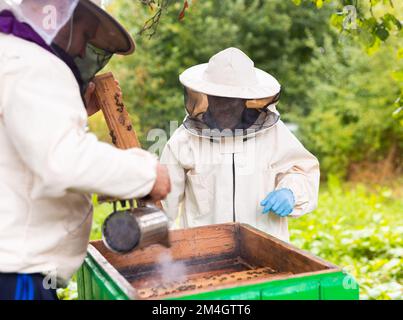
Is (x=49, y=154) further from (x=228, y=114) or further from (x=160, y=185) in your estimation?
(x=228, y=114)

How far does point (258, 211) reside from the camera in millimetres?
2607

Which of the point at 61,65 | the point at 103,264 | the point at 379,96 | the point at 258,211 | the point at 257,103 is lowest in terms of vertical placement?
the point at 379,96

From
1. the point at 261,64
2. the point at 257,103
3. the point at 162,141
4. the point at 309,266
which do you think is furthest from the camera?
the point at 261,64

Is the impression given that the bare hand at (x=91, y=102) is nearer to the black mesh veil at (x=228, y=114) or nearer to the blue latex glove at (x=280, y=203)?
the black mesh veil at (x=228, y=114)

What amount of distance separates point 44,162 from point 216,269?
1125mm

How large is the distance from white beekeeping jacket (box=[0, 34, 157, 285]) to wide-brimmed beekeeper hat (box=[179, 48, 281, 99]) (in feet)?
3.09

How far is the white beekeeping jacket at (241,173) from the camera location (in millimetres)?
2562

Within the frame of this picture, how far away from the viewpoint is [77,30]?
179 centimetres

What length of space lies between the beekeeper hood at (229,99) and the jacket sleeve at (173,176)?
138 millimetres

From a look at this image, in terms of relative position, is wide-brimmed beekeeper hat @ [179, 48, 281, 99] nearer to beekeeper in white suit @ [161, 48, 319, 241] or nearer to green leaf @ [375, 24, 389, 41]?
beekeeper in white suit @ [161, 48, 319, 241]

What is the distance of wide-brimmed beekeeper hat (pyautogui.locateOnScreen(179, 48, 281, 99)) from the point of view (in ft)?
8.16
